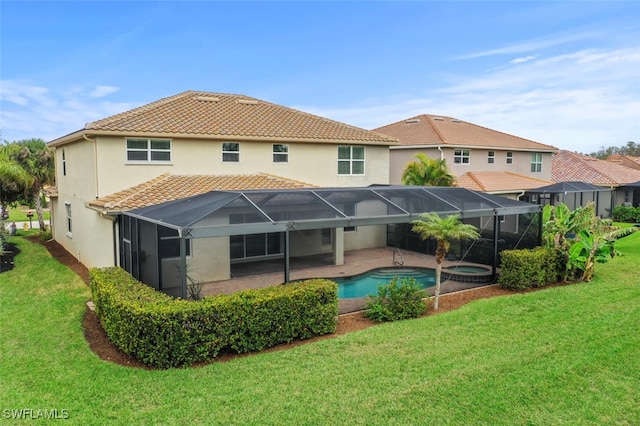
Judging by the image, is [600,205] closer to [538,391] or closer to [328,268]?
[328,268]

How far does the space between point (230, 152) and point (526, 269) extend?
1195 cm

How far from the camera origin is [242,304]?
8805 mm

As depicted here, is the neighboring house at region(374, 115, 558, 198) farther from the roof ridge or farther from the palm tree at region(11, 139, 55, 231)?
the palm tree at region(11, 139, 55, 231)

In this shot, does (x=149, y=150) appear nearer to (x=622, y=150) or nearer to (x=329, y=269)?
(x=329, y=269)

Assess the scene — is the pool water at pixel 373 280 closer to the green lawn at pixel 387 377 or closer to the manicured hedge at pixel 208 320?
the green lawn at pixel 387 377

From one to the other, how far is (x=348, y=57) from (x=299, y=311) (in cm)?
1925

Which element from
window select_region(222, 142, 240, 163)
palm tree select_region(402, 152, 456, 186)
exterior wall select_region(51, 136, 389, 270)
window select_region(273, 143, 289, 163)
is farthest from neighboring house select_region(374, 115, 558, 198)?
window select_region(222, 142, 240, 163)

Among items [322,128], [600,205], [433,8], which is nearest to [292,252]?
[322,128]

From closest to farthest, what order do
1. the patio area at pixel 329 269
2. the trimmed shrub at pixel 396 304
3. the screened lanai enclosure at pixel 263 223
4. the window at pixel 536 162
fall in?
the screened lanai enclosure at pixel 263 223
the trimmed shrub at pixel 396 304
the patio area at pixel 329 269
the window at pixel 536 162

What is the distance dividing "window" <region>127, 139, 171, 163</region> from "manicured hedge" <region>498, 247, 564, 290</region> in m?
12.7

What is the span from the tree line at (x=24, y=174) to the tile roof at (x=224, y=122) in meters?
4.77

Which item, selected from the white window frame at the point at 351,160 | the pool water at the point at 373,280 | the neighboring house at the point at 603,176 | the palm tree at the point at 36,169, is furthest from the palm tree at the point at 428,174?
the palm tree at the point at 36,169

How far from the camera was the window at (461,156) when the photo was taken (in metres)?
27.3
